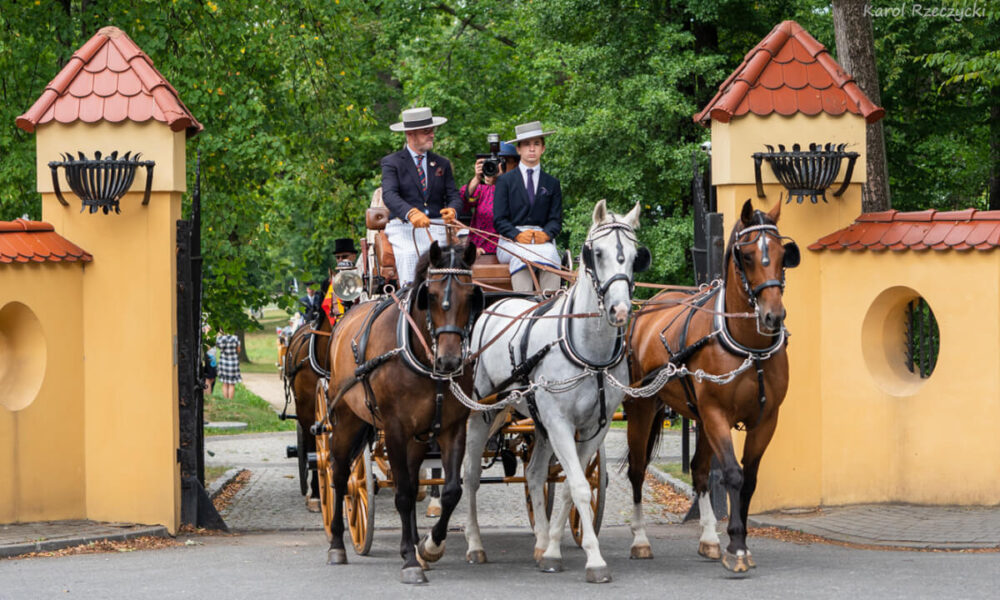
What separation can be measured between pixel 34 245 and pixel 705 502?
19.1ft

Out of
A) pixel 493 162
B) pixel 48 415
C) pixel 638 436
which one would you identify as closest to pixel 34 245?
pixel 48 415

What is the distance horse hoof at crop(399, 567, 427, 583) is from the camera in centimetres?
848

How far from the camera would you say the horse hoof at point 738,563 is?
8.55 metres

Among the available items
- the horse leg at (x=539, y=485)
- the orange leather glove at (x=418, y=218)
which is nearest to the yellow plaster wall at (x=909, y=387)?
the horse leg at (x=539, y=485)

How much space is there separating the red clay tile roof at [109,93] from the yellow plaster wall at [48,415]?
130 centimetres

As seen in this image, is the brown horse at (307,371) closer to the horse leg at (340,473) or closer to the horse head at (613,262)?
the horse leg at (340,473)

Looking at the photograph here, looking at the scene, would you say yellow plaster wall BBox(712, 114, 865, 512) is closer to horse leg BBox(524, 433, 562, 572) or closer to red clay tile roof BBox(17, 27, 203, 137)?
horse leg BBox(524, 433, 562, 572)

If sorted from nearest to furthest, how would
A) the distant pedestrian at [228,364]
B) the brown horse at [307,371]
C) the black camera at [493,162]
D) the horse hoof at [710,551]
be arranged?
1. the horse hoof at [710,551]
2. the black camera at [493,162]
3. the brown horse at [307,371]
4. the distant pedestrian at [228,364]

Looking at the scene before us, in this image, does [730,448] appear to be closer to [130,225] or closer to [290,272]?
[130,225]

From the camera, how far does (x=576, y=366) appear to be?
28.3ft

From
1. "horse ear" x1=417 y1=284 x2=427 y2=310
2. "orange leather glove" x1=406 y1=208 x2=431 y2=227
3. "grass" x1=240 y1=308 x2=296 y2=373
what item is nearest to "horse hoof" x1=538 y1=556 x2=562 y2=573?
"horse ear" x1=417 y1=284 x2=427 y2=310

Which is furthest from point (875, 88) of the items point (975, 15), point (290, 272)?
point (290, 272)

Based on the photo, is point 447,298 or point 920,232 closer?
point 447,298

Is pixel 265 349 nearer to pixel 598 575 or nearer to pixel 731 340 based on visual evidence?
pixel 731 340
